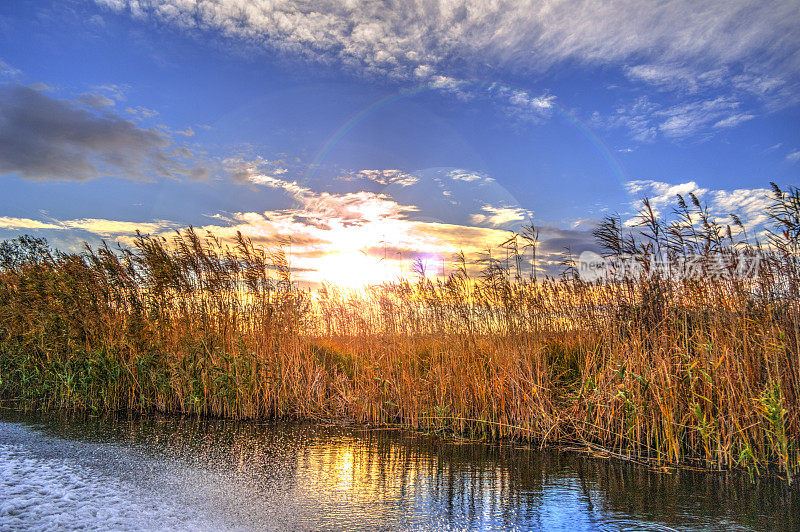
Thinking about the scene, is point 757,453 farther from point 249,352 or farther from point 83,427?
point 83,427

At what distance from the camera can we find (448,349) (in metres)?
7.17

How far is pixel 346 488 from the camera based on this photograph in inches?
176

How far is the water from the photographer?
375cm

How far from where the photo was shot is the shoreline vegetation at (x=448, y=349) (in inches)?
211

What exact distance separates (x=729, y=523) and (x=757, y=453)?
5.92 feet

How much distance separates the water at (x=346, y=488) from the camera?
12.3ft

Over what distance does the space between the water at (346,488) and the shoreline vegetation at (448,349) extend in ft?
2.03

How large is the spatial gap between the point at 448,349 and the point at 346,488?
3054 mm

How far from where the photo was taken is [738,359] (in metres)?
5.41

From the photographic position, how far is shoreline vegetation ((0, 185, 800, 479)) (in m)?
5.37

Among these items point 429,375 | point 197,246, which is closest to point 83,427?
point 197,246

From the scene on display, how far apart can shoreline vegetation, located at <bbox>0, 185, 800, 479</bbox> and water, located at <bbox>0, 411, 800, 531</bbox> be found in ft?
2.03

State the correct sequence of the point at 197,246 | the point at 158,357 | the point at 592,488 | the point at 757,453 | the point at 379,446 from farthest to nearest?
the point at 197,246 < the point at 158,357 < the point at 379,446 < the point at 757,453 < the point at 592,488

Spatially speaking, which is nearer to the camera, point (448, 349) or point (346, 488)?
point (346, 488)
